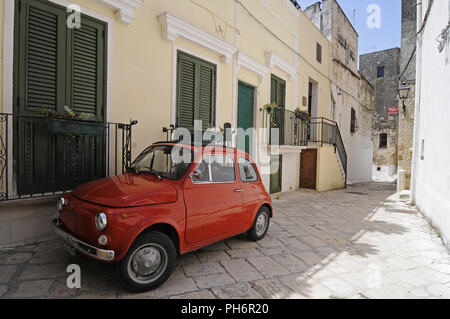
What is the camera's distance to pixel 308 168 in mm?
11422

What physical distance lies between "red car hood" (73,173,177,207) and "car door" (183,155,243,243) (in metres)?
0.31

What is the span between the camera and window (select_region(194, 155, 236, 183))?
354cm

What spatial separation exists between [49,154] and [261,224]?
375 centimetres

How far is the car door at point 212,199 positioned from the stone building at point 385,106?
27.0 m

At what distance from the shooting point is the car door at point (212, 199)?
323 centimetres

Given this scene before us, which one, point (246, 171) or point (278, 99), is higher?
point (278, 99)

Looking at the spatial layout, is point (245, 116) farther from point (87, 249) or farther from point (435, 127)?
point (87, 249)

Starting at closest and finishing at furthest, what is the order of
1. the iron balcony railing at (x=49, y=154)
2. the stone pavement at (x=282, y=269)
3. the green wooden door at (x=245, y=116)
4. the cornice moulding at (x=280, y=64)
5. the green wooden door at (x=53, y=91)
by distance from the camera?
the stone pavement at (x=282, y=269) < the iron balcony railing at (x=49, y=154) < the green wooden door at (x=53, y=91) < the green wooden door at (x=245, y=116) < the cornice moulding at (x=280, y=64)

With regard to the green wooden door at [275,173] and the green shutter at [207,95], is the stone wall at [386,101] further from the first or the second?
the green shutter at [207,95]

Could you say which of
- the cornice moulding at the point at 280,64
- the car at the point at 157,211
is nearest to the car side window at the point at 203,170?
the car at the point at 157,211

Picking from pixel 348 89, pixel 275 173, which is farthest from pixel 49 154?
pixel 348 89

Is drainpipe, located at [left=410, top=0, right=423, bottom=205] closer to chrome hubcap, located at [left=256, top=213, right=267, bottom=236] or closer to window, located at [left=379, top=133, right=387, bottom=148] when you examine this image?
chrome hubcap, located at [left=256, top=213, right=267, bottom=236]

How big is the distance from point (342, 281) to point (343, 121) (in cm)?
1365

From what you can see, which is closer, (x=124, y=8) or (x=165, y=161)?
(x=165, y=161)
